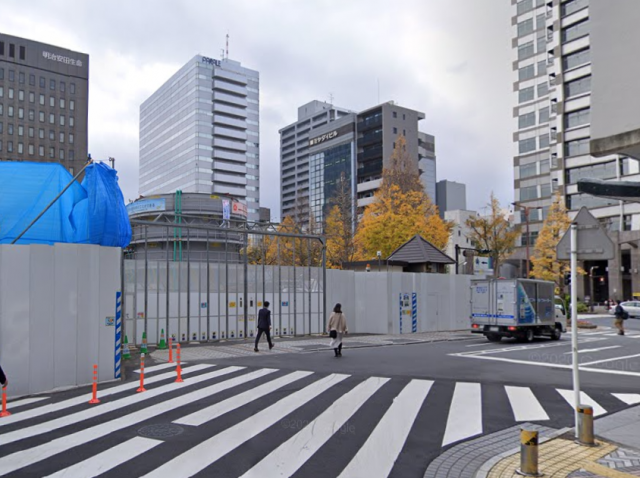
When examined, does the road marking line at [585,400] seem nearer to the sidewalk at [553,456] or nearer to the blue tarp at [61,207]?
the sidewalk at [553,456]

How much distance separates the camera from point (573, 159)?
63.0 metres

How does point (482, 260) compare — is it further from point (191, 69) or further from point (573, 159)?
point (191, 69)

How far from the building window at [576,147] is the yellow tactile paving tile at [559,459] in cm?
6232

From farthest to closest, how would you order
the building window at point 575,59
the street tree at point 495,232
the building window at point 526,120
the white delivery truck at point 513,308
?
the building window at point 526,120, the building window at point 575,59, the street tree at point 495,232, the white delivery truck at point 513,308

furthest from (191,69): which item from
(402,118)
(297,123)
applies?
(402,118)

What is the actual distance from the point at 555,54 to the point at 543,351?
55.8m

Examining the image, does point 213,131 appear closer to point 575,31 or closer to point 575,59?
point 575,59

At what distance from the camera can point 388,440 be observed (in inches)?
288

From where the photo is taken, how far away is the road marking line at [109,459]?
5.93 meters

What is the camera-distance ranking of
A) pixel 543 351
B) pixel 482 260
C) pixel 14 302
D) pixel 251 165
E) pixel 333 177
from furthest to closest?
pixel 251 165 → pixel 333 177 → pixel 482 260 → pixel 543 351 → pixel 14 302

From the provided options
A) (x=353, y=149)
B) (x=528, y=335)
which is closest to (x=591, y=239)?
(x=528, y=335)

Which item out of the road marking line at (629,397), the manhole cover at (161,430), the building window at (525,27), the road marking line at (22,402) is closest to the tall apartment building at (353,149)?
the building window at (525,27)

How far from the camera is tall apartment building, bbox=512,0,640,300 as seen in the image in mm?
60312

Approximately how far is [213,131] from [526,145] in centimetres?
6169
